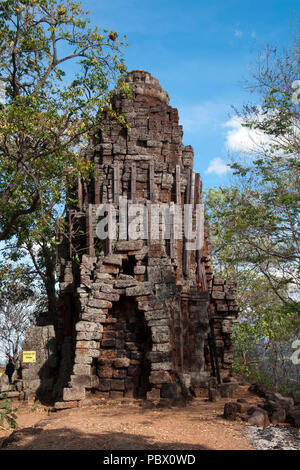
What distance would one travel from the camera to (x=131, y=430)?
8867 mm

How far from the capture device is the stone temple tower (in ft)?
41.5

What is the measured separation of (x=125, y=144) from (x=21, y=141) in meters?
4.99

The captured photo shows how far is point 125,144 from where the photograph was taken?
1563cm

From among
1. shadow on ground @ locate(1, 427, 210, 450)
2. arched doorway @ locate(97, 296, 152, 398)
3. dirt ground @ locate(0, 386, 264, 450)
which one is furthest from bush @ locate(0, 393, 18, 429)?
arched doorway @ locate(97, 296, 152, 398)

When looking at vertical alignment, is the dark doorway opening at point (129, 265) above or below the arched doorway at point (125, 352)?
above

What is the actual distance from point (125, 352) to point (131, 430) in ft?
13.9

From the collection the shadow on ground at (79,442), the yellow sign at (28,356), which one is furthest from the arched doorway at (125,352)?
the shadow on ground at (79,442)

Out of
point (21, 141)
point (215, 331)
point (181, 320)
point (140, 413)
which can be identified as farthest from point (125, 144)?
point (140, 413)

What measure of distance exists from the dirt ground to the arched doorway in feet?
2.29

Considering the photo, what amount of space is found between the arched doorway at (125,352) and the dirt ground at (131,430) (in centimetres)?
70

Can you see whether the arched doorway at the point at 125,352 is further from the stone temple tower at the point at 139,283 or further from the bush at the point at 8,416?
the bush at the point at 8,416

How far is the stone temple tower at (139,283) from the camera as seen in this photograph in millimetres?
12664

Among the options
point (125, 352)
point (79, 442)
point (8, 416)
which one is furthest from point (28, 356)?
point (79, 442)

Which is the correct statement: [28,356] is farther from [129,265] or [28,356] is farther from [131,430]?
[131,430]
